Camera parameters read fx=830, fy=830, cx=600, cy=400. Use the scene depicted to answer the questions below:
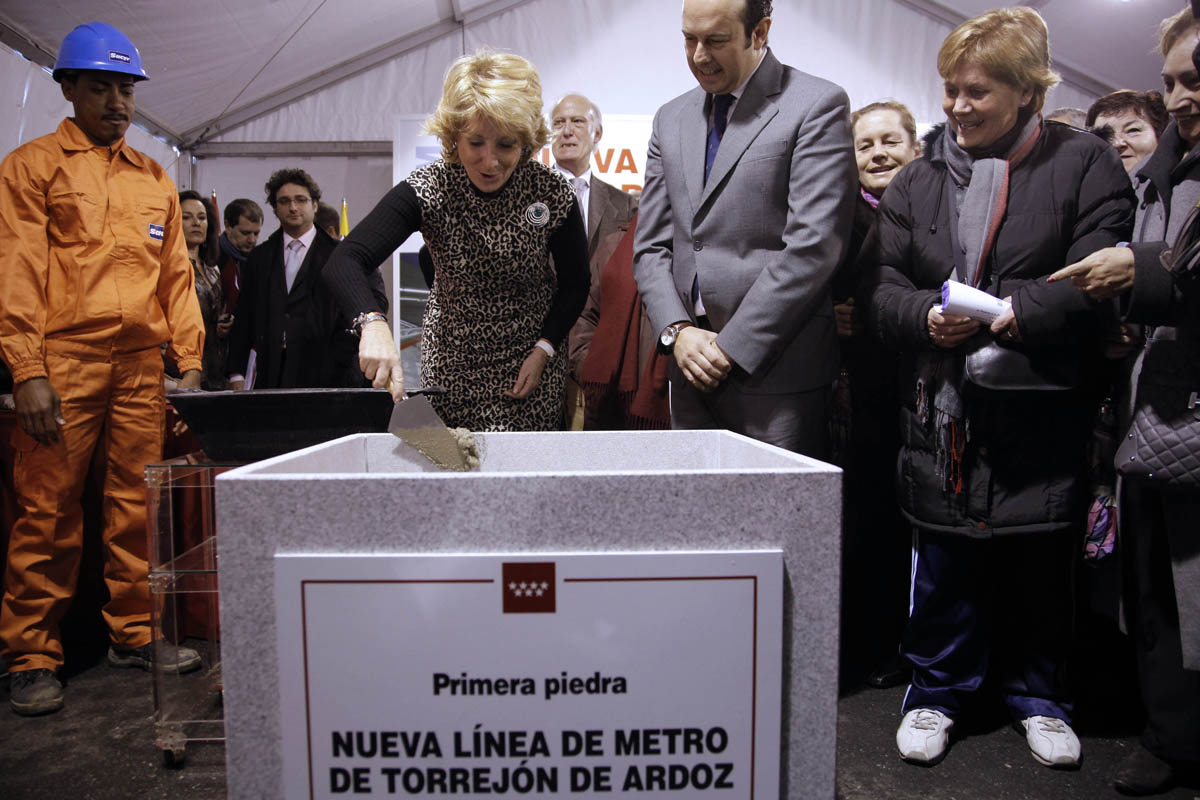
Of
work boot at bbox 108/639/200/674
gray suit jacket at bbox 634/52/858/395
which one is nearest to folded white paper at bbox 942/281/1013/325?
gray suit jacket at bbox 634/52/858/395

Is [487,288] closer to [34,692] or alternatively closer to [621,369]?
[621,369]

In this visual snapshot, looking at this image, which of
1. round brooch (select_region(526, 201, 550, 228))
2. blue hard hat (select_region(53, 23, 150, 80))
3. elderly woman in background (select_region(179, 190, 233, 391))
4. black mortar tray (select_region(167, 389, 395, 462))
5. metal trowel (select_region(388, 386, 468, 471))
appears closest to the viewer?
metal trowel (select_region(388, 386, 468, 471))

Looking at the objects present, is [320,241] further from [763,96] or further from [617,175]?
[763,96]

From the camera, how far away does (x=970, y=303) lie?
4.93 ft

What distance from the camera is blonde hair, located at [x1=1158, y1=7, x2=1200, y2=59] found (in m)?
1.48

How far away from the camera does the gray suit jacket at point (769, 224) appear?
1.58 metres

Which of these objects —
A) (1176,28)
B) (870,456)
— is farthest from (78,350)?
(1176,28)

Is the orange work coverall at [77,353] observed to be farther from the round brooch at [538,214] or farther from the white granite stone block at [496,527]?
the white granite stone block at [496,527]

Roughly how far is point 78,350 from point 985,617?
7.21ft

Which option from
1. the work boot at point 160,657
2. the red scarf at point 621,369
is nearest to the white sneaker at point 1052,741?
the red scarf at point 621,369

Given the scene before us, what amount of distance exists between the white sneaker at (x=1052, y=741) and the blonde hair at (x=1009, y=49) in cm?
123

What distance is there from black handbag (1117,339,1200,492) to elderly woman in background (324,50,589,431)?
1.13 meters

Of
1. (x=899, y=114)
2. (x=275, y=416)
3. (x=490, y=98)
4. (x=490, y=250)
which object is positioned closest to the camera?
(x=275, y=416)

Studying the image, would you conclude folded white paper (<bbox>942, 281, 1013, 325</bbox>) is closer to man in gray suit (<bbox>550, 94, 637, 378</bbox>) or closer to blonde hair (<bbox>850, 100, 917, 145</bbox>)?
man in gray suit (<bbox>550, 94, 637, 378</bbox>)
